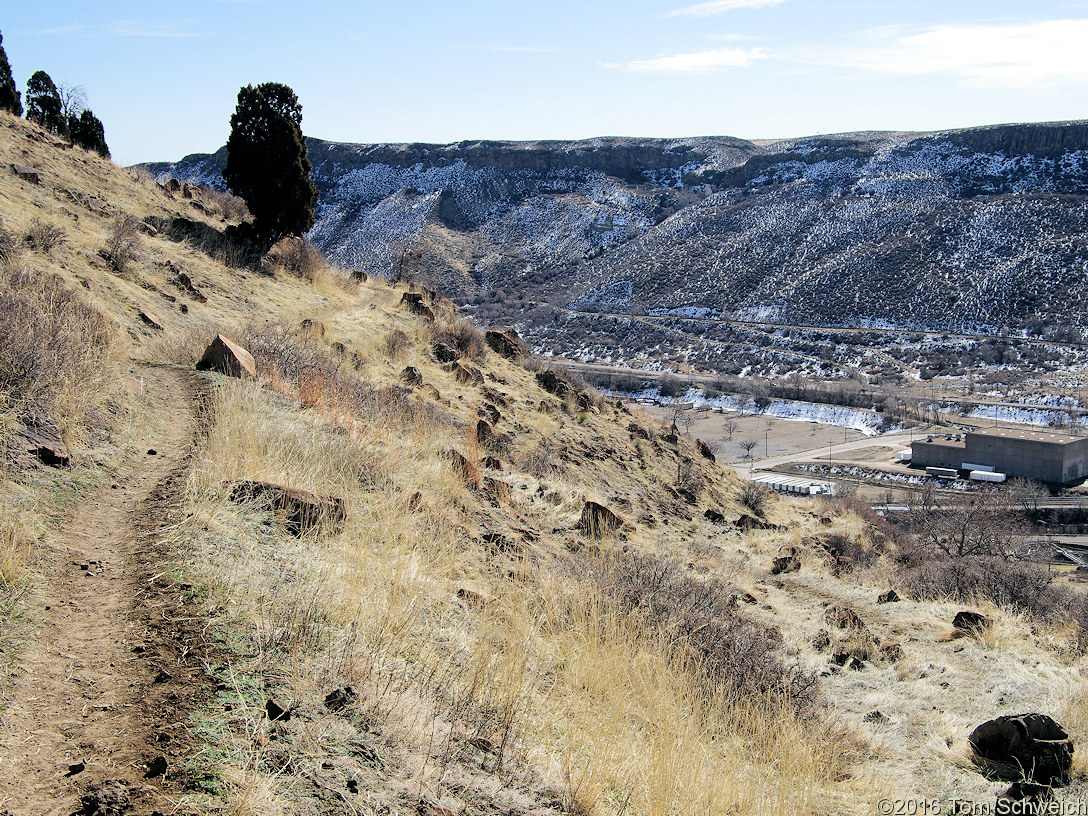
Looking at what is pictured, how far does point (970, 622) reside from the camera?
7523 mm

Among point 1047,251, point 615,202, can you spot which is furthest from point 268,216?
point 615,202

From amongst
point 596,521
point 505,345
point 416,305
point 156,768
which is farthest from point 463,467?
point 505,345

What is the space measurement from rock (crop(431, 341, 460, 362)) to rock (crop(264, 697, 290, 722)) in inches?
448

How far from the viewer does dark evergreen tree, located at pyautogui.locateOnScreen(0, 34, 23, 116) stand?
21.9 meters

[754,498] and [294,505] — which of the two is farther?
[754,498]

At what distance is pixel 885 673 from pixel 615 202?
90431mm

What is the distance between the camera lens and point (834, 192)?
77.8 metres

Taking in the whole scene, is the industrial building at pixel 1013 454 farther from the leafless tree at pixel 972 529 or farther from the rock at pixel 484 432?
the rock at pixel 484 432

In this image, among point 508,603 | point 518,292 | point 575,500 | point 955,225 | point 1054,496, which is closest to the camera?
point 508,603

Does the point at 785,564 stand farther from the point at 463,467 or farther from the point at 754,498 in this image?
the point at 463,467

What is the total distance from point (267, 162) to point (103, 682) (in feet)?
54.9

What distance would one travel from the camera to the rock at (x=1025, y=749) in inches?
171

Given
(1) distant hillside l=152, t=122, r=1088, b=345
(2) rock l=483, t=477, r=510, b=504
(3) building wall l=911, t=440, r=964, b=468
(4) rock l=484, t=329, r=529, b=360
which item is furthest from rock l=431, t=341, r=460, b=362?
(1) distant hillside l=152, t=122, r=1088, b=345

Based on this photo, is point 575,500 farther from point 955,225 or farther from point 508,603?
point 955,225
